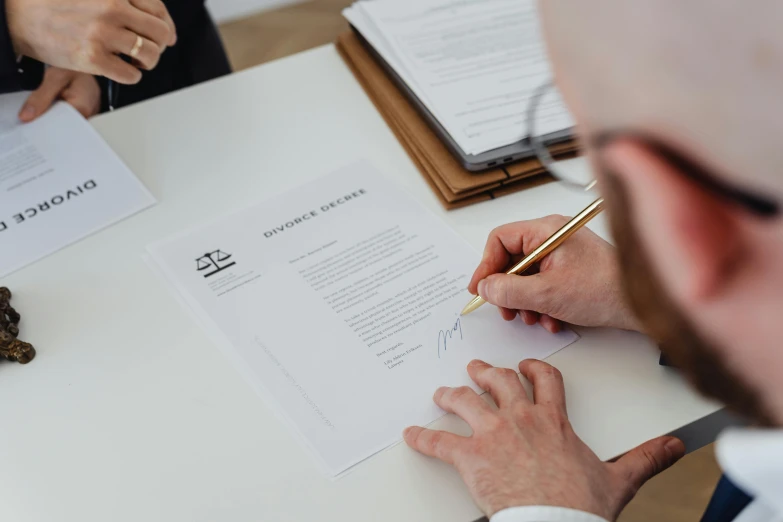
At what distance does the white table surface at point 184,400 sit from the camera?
0.66 metres

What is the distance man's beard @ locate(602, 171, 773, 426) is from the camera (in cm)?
44

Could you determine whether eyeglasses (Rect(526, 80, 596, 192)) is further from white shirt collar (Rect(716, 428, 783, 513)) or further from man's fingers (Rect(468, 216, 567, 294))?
white shirt collar (Rect(716, 428, 783, 513))

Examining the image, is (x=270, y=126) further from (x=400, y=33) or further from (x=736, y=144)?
(x=736, y=144)

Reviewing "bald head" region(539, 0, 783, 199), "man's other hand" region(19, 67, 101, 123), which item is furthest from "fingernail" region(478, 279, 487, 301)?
"man's other hand" region(19, 67, 101, 123)


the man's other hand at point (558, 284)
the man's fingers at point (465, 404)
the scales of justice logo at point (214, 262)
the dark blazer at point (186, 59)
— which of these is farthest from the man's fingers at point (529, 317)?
the dark blazer at point (186, 59)

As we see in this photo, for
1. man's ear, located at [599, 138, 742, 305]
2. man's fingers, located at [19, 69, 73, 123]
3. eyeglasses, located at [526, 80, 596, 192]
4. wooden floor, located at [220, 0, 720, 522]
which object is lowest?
wooden floor, located at [220, 0, 720, 522]

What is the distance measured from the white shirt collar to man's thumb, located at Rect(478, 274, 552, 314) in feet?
0.77

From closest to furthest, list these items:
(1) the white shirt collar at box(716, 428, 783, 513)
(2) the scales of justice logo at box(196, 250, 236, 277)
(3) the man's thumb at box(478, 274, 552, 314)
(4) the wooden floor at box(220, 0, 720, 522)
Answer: (1) the white shirt collar at box(716, 428, 783, 513)
(3) the man's thumb at box(478, 274, 552, 314)
(2) the scales of justice logo at box(196, 250, 236, 277)
(4) the wooden floor at box(220, 0, 720, 522)

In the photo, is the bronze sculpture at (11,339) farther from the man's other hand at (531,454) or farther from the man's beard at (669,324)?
the man's beard at (669,324)

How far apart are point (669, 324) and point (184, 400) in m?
0.49

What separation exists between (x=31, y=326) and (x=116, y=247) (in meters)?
0.14

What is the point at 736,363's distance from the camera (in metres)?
0.45

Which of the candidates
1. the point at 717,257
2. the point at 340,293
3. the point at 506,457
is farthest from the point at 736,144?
the point at 340,293

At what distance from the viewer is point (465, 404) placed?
27.3 inches
